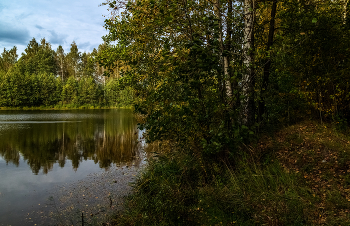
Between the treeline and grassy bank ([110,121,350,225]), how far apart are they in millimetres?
43531

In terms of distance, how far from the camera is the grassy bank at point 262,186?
4.30 m

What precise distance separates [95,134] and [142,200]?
15089 mm

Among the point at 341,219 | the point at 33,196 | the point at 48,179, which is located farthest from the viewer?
the point at 48,179

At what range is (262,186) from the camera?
16.9ft

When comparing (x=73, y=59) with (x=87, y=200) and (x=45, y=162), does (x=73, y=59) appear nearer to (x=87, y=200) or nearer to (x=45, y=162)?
(x=45, y=162)

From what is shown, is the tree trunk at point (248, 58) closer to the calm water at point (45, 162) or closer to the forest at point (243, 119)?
the forest at point (243, 119)

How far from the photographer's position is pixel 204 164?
20.4 feet

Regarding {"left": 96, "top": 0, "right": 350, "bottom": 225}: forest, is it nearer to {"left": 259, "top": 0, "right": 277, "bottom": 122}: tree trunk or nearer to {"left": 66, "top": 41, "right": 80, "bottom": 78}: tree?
{"left": 259, "top": 0, "right": 277, "bottom": 122}: tree trunk

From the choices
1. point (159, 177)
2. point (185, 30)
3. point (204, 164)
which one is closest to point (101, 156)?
point (159, 177)

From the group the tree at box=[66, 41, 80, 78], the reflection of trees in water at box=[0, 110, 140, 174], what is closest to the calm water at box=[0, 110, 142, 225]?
the reflection of trees in water at box=[0, 110, 140, 174]

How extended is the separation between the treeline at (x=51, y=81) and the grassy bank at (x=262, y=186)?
143 feet

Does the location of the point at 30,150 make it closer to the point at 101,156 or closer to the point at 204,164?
the point at 101,156

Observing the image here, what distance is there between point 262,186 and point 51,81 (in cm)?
6560

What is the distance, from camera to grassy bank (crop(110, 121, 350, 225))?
4.30 m
